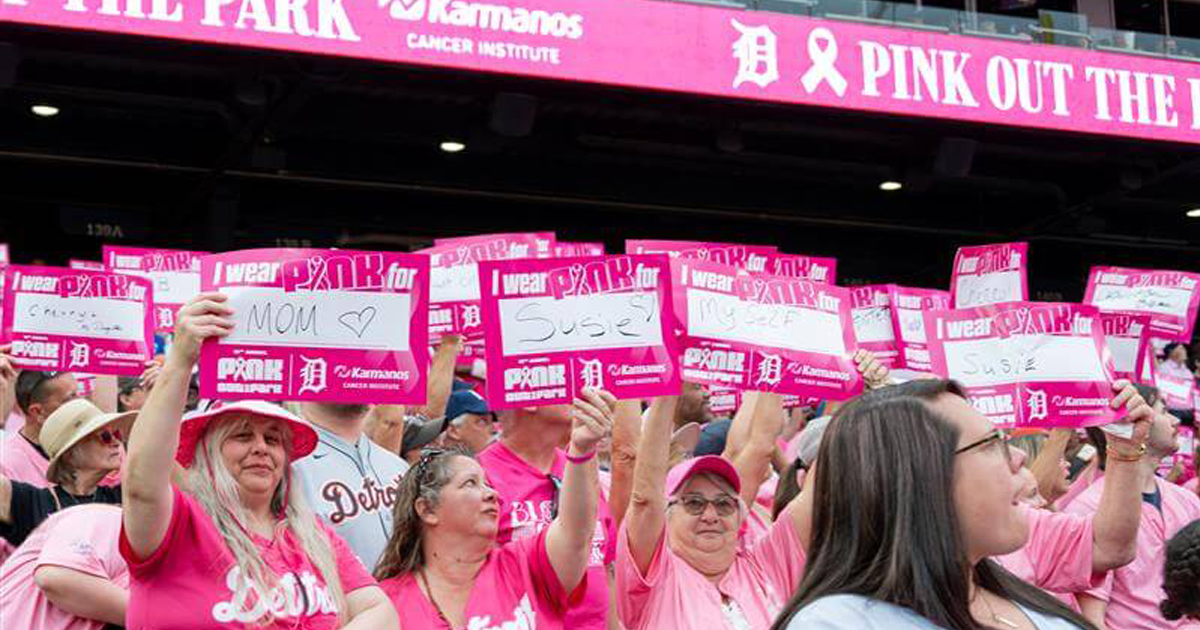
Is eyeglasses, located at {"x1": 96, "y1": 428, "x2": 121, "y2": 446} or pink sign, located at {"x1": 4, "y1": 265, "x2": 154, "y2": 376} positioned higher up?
pink sign, located at {"x1": 4, "y1": 265, "x2": 154, "y2": 376}

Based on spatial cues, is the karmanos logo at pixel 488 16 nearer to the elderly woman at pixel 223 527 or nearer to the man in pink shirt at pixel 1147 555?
the man in pink shirt at pixel 1147 555

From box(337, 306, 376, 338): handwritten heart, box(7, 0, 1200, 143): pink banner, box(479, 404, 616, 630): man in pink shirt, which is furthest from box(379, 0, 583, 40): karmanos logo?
box(337, 306, 376, 338): handwritten heart

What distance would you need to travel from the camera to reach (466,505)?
13.5 feet

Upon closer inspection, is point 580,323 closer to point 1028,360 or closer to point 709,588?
point 709,588

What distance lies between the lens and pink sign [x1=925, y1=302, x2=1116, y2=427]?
18.1 ft

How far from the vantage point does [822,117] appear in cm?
1589

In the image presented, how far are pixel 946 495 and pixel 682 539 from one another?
2257 millimetres

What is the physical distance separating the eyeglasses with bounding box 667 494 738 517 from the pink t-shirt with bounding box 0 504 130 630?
5.41ft

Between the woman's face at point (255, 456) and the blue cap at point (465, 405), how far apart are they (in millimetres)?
2616

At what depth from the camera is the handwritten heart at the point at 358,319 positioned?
4.20 metres

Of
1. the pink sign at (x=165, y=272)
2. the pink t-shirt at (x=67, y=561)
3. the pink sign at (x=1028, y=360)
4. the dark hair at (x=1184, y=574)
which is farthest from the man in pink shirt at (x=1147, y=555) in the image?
the pink sign at (x=165, y=272)

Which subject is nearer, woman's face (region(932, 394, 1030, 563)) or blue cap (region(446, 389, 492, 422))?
woman's face (region(932, 394, 1030, 563))

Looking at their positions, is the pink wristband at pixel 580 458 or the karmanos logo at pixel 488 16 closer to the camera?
the pink wristband at pixel 580 458

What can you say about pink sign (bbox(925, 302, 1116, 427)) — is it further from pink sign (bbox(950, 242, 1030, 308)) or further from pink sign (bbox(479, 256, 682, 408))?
pink sign (bbox(950, 242, 1030, 308))
